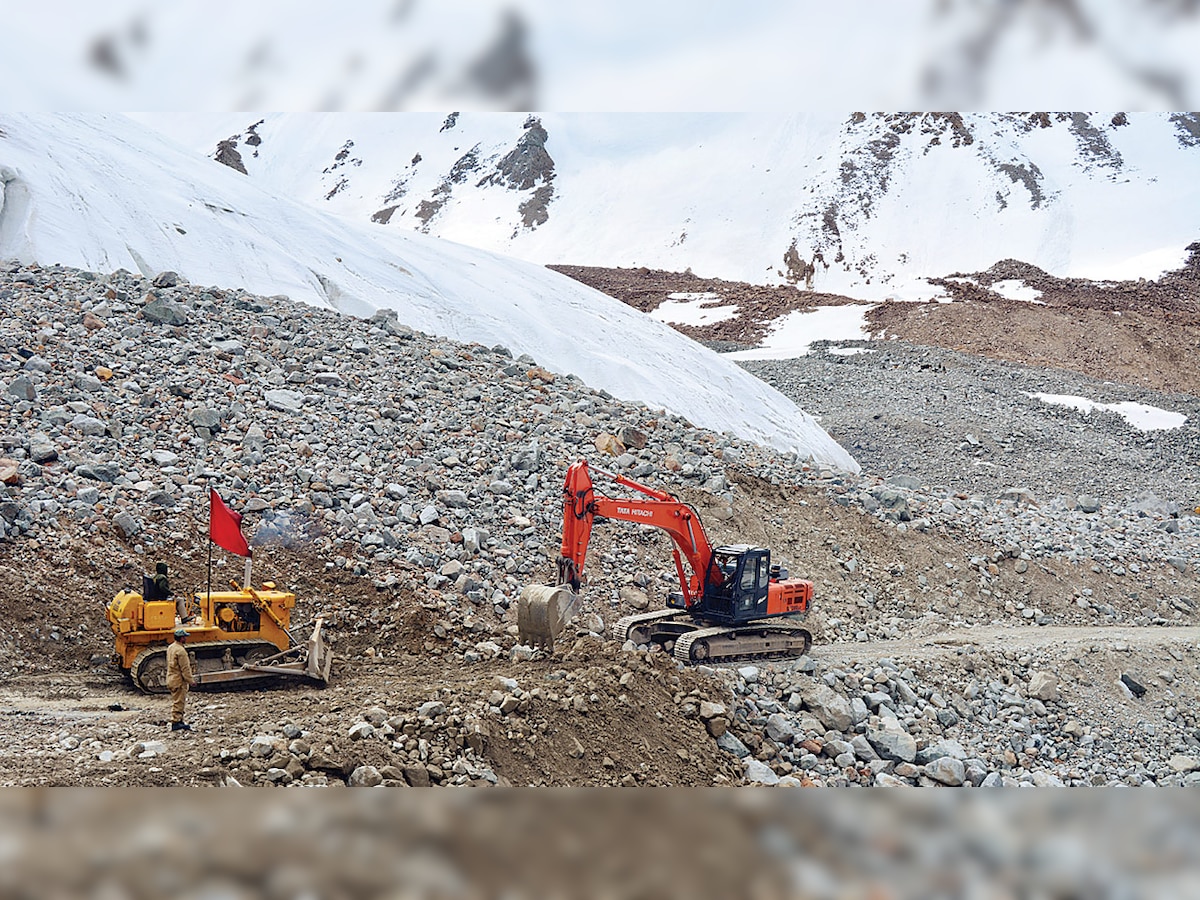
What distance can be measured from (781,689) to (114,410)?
925cm

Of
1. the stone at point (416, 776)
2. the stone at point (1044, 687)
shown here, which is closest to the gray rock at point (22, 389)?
the stone at point (416, 776)

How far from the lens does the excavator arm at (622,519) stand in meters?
10.9

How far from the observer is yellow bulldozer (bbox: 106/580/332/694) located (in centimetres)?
962

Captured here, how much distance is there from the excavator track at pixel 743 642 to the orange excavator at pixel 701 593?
0.01 metres

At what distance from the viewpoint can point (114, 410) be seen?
13.1m

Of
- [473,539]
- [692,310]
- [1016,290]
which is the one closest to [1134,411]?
[1016,290]

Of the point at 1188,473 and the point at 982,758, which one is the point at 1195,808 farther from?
the point at 1188,473

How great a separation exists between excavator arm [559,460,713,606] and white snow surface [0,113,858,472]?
7.63 metres

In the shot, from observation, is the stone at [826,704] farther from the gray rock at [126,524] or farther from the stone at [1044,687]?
the gray rock at [126,524]

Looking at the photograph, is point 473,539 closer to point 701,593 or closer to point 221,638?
point 701,593

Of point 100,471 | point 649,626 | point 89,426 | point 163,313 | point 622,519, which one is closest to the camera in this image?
point 622,519

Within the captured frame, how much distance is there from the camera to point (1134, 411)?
1194 inches

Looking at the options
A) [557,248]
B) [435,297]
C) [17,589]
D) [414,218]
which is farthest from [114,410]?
[414,218]

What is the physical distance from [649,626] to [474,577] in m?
2.20
